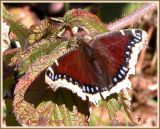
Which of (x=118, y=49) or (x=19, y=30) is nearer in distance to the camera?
(x=118, y=49)

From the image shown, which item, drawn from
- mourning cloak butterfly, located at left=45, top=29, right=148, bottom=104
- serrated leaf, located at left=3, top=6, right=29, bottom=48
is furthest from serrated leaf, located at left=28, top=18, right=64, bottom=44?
mourning cloak butterfly, located at left=45, top=29, right=148, bottom=104

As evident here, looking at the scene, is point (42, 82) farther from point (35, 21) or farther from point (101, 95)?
point (35, 21)

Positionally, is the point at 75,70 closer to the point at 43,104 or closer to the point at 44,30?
the point at 43,104

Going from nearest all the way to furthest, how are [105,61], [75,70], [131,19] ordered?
[75,70] < [105,61] < [131,19]

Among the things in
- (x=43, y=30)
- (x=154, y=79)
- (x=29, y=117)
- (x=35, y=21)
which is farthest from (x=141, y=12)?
(x=35, y=21)

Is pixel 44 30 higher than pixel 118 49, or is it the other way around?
pixel 44 30

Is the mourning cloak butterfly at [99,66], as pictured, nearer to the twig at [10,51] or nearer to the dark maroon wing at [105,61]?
the dark maroon wing at [105,61]

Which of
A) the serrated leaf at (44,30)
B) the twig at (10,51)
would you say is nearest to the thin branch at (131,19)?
the serrated leaf at (44,30)

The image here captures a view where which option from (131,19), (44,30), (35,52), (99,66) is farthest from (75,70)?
(131,19)
